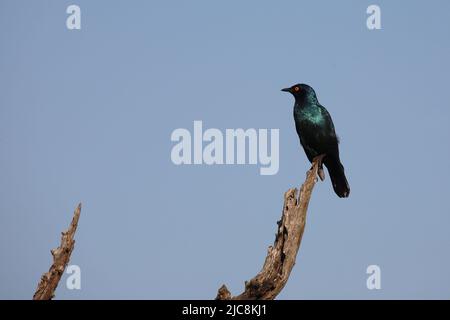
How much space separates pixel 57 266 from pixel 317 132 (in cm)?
592

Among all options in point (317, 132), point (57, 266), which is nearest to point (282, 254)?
point (57, 266)

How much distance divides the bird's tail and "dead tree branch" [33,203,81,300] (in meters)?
5.57

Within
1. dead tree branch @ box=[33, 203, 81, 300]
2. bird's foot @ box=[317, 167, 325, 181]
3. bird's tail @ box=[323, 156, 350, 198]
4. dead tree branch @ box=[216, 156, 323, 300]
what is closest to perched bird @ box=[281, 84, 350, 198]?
bird's tail @ box=[323, 156, 350, 198]

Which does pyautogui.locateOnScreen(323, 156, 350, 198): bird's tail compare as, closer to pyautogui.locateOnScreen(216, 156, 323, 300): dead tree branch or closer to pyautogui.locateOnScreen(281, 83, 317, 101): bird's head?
pyautogui.locateOnScreen(281, 83, 317, 101): bird's head

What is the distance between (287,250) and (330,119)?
4661 millimetres

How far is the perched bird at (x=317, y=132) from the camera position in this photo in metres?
15.4

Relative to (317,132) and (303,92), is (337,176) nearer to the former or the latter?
(317,132)

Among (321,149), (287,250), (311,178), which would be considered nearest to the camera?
(287,250)
